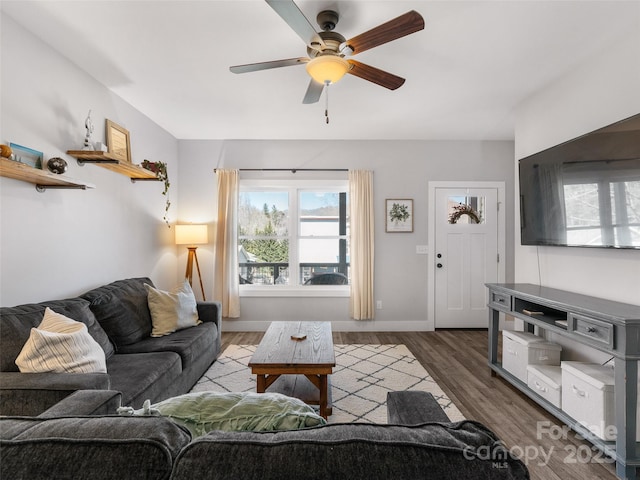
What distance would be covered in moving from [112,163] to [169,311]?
1.37 m

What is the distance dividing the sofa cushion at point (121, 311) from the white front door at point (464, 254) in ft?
11.9

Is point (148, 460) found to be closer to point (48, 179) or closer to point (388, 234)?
point (48, 179)

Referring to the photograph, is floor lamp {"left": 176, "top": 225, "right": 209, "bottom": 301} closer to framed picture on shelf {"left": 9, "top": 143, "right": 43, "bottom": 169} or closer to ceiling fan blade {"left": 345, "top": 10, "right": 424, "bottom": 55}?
framed picture on shelf {"left": 9, "top": 143, "right": 43, "bottom": 169}

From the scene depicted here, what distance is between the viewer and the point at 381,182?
456 centimetres

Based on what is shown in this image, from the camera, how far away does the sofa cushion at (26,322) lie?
1.74 metres

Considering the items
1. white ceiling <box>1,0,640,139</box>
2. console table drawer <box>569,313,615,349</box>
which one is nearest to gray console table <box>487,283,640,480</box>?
console table drawer <box>569,313,615,349</box>

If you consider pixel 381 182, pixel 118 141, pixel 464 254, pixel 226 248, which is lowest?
pixel 464 254

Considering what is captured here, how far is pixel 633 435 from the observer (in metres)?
1.71

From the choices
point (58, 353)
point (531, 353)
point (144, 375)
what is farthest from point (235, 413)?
point (531, 353)

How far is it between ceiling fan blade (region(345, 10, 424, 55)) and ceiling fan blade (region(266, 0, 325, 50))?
197mm

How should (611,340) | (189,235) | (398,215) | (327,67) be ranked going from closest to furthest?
1. (611,340)
2. (327,67)
3. (189,235)
4. (398,215)

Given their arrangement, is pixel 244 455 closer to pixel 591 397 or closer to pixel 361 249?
pixel 591 397

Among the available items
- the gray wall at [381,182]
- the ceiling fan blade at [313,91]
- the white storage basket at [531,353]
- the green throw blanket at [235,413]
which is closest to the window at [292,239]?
the gray wall at [381,182]

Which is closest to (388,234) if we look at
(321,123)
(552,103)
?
(321,123)
